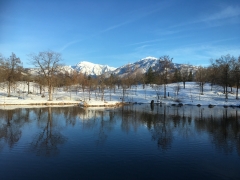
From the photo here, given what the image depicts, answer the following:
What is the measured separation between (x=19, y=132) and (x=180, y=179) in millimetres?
15365

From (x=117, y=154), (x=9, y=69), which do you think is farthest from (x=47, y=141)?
(x=9, y=69)

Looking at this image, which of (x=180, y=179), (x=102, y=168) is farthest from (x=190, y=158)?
(x=102, y=168)

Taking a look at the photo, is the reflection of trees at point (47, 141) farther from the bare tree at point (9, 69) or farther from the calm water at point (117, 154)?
the bare tree at point (9, 69)

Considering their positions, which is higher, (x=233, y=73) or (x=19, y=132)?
(x=233, y=73)

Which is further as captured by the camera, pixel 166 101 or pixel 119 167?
pixel 166 101

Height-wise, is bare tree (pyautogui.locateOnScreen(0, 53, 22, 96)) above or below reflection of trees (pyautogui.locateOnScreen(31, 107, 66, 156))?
above

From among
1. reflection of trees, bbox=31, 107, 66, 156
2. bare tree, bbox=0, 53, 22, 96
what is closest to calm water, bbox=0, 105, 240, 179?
reflection of trees, bbox=31, 107, 66, 156

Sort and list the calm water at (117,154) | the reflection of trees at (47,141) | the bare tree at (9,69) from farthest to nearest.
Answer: the bare tree at (9,69)
the reflection of trees at (47,141)
the calm water at (117,154)

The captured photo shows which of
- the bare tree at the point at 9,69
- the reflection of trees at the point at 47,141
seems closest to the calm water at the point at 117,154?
the reflection of trees at the point at 47,141

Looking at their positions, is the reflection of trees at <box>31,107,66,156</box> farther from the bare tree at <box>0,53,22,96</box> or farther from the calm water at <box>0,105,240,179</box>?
the bare tree at <box>0,53,22,96</box>

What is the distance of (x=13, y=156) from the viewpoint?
13.1 m

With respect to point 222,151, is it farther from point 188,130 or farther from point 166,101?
point 166,101

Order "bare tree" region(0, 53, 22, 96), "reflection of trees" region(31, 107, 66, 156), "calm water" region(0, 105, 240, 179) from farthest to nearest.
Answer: "bare tree" region(0, 53, 22, 96), "reflection of trees" region(31, 107, 66, 156), "calm water" region(0, 105, 240, 179)

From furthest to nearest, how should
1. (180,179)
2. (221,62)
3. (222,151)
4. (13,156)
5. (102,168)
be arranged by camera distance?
1. (221,62)
2. (222,151)
3. (13,156)
4. (102,168)
5. (180,179)
